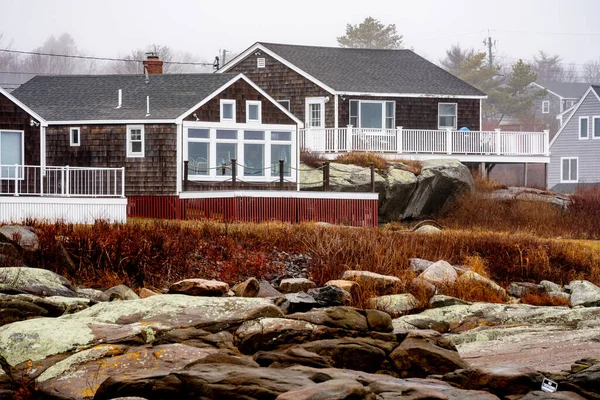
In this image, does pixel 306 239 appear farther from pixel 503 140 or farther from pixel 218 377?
pixel 503 140

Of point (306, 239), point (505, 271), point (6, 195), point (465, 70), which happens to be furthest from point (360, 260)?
point (465, 70)

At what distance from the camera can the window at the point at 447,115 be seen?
155 ft

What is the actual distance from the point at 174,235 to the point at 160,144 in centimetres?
1091

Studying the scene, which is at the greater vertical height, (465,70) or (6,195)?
(465,70)

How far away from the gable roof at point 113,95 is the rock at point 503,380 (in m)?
24.1

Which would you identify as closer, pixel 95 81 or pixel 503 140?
pixel 95 81

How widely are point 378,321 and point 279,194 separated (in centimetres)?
2002

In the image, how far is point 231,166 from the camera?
36938 millimetres

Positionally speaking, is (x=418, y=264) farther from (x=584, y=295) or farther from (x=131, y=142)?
(x=131, y=142)

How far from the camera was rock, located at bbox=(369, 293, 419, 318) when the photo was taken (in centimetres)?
2059

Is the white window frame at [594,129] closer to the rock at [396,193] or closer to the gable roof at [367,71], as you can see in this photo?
the gable roof at [367,71]

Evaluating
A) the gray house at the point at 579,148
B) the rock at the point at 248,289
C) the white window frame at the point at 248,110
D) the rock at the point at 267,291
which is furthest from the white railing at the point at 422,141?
the rock at the point at 248,289

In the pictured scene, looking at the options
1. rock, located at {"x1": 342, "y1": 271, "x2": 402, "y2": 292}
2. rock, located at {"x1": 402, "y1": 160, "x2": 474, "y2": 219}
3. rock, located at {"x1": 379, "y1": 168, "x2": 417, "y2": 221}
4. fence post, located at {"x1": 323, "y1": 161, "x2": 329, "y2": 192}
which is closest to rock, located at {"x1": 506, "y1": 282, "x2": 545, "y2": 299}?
rock, located at {"x1": 342, "y1": 271, "x2": 402, "y2": 292}

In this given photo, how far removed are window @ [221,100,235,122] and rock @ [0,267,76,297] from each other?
18037mm
